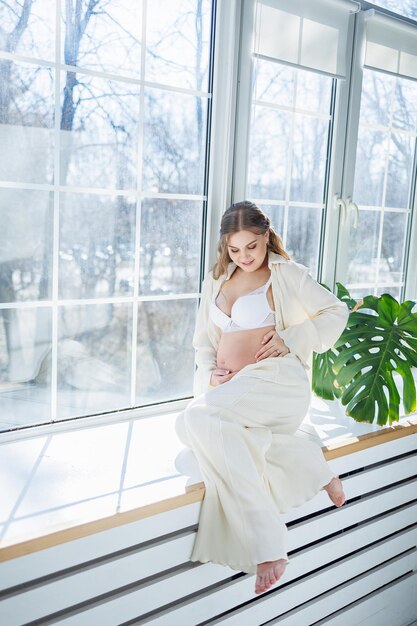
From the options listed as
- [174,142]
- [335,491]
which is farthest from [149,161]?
[335,491]

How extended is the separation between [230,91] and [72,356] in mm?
1156

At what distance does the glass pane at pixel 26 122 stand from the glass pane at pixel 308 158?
1131 millimetres

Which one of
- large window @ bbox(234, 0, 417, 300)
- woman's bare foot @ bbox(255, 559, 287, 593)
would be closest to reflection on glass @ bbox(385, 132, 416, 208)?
large window @ bbox(234, 0, 417, 300)

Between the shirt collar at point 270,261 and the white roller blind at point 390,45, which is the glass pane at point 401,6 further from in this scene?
the shirt collar at point 270,261

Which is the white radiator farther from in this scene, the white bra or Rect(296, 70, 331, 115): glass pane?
Rect(296, 70, 331, 115): glass pane

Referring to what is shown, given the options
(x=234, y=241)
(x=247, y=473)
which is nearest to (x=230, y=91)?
(x=234, y=241)

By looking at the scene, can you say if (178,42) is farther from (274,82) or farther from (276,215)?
(276,215)

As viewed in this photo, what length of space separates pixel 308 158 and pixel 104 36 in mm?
1069

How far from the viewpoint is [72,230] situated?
2199mm

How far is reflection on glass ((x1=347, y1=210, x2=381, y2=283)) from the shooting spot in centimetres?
322

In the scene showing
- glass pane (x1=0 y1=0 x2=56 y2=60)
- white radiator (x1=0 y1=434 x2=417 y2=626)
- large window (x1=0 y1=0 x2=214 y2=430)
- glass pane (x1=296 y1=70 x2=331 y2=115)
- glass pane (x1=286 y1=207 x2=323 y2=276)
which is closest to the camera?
white radiator (x1=0 y1=434 x2=417 y2=626)

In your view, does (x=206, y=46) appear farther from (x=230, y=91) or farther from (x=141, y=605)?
(x=141, y=605)

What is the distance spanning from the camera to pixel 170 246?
249cm

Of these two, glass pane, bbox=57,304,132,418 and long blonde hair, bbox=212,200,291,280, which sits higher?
long blonde hair, bbox=212,200,291,280
